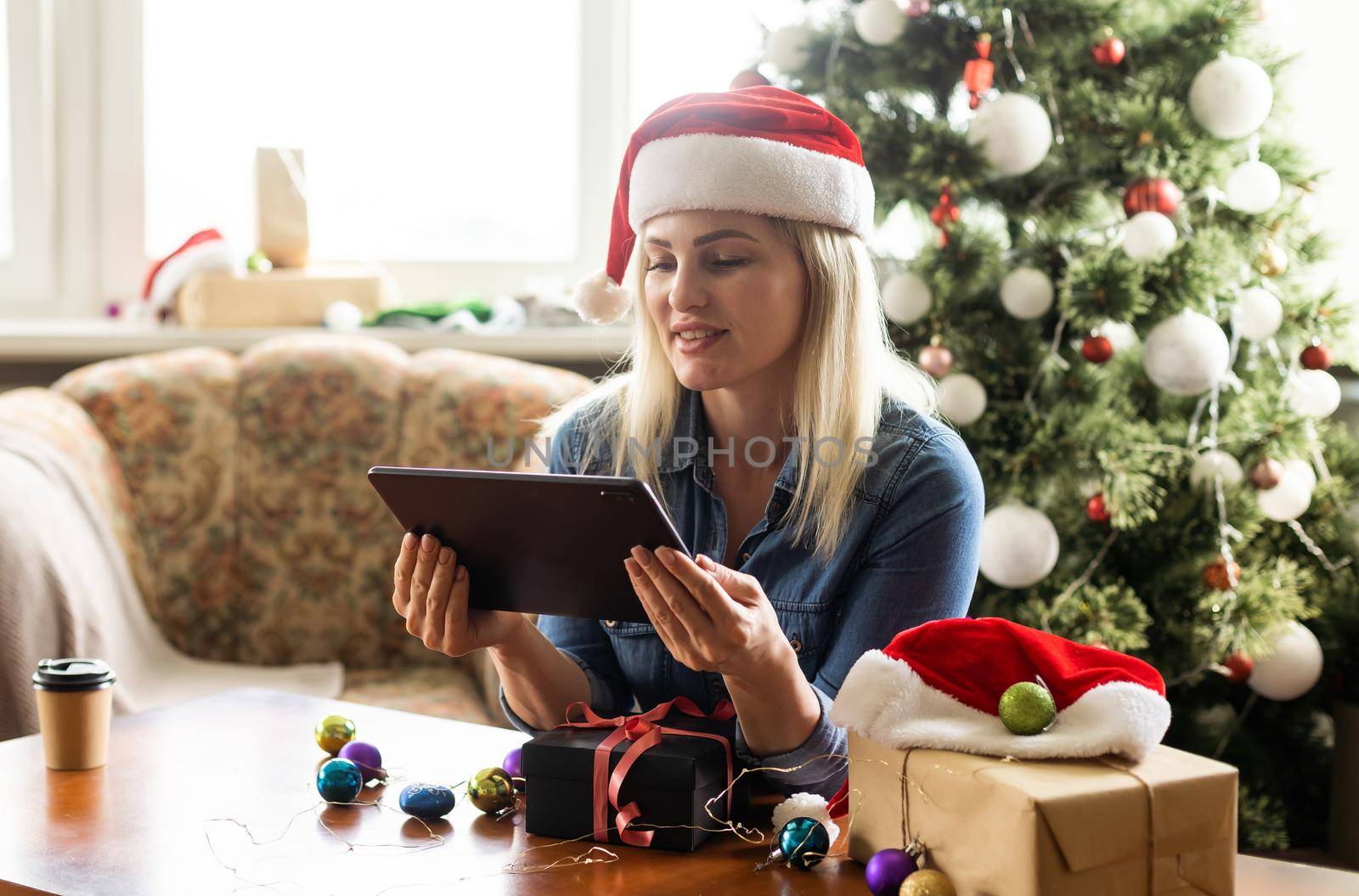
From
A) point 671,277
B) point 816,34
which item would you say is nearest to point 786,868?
point 671,277

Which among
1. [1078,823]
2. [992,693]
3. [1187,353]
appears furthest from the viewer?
[1187,353]

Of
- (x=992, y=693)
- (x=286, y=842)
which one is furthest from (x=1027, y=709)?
(x=286, y=842)

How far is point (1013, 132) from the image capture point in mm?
1898

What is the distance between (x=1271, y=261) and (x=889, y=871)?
5.04 ft

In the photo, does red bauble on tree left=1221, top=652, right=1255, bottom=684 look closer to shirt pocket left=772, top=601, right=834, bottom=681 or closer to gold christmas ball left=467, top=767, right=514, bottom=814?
shirt pocket left=772, top=601, right=834, bottom=681

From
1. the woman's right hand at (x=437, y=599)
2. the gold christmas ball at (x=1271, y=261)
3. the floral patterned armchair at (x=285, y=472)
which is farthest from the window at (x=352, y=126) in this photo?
the woman's right hand at (x=437, y=599)

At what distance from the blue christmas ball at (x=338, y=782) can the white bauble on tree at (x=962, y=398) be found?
3.76 feet

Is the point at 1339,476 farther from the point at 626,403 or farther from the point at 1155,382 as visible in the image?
the point at 626,403

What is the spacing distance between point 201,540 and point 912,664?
1872 mm

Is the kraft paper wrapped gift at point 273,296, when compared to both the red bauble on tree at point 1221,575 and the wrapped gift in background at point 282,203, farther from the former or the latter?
the red bauble on tree at point 1221,575

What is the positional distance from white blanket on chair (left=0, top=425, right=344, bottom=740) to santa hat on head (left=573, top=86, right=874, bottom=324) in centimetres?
110

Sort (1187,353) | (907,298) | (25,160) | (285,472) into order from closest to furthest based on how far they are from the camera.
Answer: (1187,353)
(907,298)
(285,472)
(25,160)

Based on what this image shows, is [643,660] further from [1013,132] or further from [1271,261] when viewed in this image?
[1271,261]

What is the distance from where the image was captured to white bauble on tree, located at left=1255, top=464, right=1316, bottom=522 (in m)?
2.04
